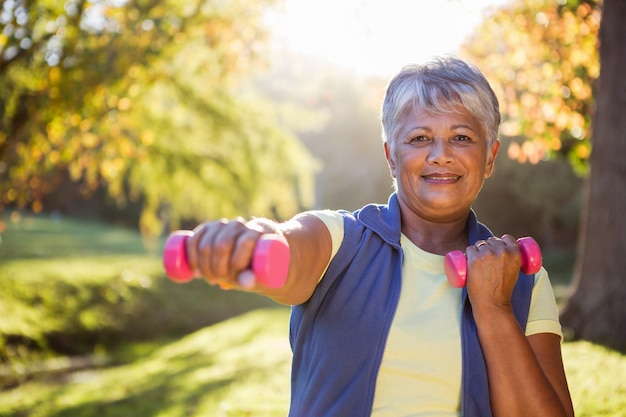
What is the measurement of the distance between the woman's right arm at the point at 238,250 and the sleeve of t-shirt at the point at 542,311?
810 mm

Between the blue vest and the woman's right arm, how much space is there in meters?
0.23

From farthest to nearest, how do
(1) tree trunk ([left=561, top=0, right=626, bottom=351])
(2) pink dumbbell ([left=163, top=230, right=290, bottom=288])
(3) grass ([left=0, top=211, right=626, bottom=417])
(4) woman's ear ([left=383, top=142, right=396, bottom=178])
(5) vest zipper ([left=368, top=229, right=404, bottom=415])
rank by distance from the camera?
(1) tree trunk ([left=561, top=0, right=626, bottom=351])
(3) grass ([left=0, top=211, right=626, bottom=417])
(4) woman's ear ([left=383, top=142, right=396, bottom=178])
(5) vest zipper ([left=368, top=229, right=404, bottom=415])
(2) pink dumbbell ([left=163, top=230, right=290, bottom=288])

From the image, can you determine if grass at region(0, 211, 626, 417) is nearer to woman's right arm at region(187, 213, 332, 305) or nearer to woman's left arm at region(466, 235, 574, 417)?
woman's left arm at region(466, 235, 574, 417)

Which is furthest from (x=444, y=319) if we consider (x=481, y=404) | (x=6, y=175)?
(x=6, y=175)

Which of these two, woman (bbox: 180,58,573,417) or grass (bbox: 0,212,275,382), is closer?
woman (bbox: 180,58,573,417)

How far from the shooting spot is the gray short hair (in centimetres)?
224

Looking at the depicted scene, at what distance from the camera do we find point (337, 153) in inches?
1256

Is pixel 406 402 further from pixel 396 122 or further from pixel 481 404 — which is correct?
pixel 396 122

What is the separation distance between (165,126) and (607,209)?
24.1ft

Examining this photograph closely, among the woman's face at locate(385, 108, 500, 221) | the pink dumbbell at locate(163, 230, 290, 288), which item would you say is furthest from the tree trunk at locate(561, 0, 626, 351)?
the pink dumbbell at locate(163, 230, 290, 288)

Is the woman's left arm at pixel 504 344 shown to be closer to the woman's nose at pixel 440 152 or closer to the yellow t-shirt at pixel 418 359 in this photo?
the yellow t-shirt at pixel 418 359

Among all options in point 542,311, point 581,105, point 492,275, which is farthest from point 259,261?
point 581,105

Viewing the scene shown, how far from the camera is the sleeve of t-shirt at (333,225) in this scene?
6.78ft

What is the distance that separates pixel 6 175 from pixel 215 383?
11.0 ft
